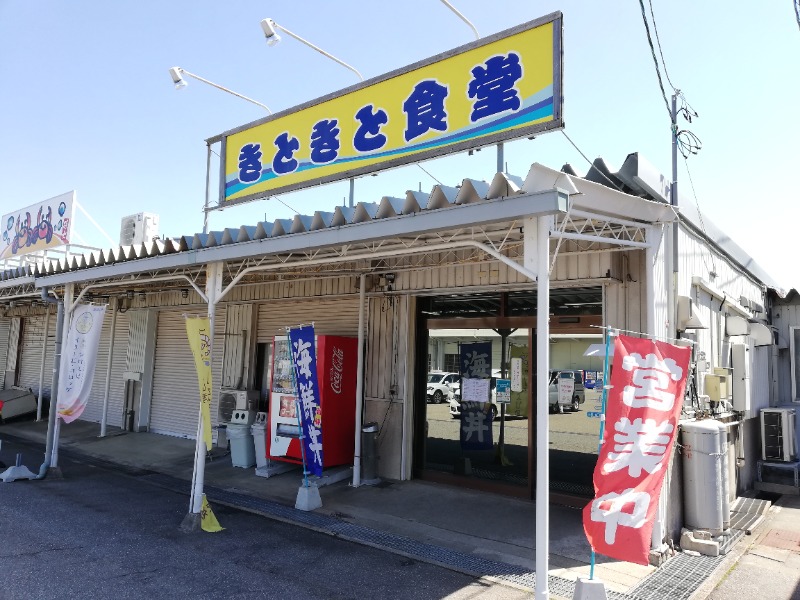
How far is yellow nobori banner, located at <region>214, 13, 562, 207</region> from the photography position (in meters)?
5.71

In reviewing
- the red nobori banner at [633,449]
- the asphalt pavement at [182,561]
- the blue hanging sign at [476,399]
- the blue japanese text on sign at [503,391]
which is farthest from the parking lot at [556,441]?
the asphalt pavement at [182,561]

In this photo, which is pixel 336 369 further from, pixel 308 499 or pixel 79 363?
pixel 79 363

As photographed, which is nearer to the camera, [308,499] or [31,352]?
[308,499]

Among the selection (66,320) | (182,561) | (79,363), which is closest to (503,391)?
(182,561)

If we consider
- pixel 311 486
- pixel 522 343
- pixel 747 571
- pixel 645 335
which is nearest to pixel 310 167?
pixel 522 343

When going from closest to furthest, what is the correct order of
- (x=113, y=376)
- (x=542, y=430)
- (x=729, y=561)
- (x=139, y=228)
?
(x=542, y=430) < (x=729, y=561) < (x=139, y=228) < (x=113, y=376)

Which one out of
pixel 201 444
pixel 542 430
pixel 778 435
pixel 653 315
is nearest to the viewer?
pixel 542 430

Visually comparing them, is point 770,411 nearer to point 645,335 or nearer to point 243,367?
point 645,335

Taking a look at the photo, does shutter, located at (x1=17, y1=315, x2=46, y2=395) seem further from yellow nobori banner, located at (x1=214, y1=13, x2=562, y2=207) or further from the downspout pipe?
yellow nobori banner, located at (x1=214, y1=13, x2=562, y2=207)

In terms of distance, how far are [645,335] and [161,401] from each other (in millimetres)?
11302

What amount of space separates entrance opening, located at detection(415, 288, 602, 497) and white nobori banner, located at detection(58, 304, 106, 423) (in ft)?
17.6

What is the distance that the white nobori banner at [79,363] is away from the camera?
A: 895 cm

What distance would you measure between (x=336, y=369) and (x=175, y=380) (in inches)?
230

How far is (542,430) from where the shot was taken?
4484 millimetres
